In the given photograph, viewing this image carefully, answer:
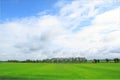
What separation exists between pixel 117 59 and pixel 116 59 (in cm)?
201

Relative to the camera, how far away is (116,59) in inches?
7096

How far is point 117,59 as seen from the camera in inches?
7160
